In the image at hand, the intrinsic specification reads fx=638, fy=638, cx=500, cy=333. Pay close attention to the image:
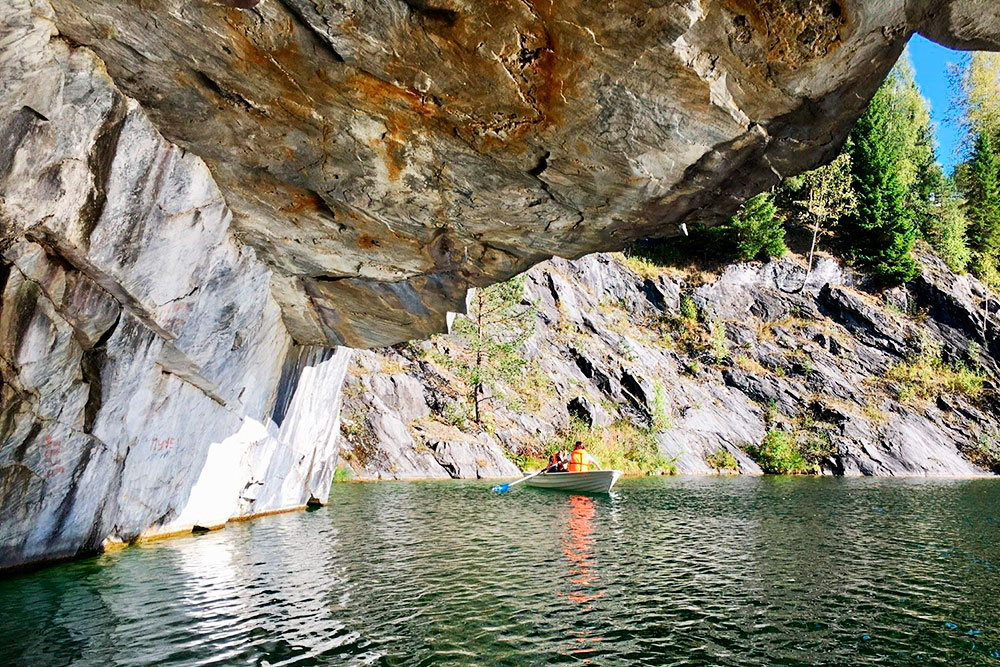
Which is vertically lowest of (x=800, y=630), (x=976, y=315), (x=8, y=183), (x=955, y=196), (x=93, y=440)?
(x=800, y=630)

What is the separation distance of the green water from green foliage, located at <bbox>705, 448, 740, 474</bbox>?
888 inches

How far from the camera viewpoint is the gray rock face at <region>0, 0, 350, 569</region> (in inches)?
352

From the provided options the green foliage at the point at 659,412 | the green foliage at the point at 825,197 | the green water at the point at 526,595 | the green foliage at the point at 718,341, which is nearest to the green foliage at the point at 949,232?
the green foliage at the point at 825,197

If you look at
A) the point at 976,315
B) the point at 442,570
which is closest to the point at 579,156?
the point at 442,570

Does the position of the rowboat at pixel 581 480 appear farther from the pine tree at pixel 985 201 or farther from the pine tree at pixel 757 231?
the pine tree at pixel 985 201

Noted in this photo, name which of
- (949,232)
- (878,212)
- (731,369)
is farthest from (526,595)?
(949,232)

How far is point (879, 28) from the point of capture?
24.7 ft

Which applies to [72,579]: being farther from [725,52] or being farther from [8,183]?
[725,52]

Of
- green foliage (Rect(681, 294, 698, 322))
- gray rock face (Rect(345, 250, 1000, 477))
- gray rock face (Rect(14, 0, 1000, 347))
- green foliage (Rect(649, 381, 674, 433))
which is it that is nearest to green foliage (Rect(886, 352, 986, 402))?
gray rock face (Rect(345, 250, 1000, 477))

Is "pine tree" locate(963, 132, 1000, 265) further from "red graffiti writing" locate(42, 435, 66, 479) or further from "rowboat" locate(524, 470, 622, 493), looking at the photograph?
"red graffiti writing" locate(42, 435, 66, 479)

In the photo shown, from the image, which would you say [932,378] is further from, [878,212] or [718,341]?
[718,341]

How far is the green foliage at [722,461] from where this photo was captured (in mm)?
40500

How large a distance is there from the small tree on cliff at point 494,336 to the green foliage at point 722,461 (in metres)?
13.6

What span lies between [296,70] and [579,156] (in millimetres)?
4293
